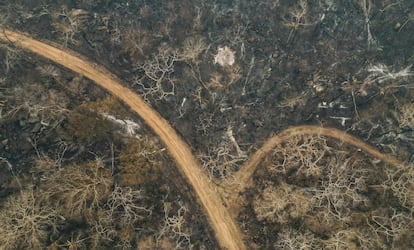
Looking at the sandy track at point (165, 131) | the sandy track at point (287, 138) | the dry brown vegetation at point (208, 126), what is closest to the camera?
the dry brown vegetation at point (208, 126)

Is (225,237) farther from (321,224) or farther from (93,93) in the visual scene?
(93,93)

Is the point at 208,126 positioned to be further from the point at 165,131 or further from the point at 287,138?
the point at 287,138

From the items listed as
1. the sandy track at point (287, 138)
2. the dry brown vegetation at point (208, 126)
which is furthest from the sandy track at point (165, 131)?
the sandy track at point (287, 138)

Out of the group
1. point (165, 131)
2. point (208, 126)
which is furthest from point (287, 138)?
point (165, 131)

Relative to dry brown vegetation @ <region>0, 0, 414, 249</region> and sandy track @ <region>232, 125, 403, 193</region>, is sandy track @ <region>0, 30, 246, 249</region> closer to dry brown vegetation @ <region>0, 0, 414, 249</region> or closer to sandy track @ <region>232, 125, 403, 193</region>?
dry brown vegetation @ <region>0, 0, 414, 249</region>

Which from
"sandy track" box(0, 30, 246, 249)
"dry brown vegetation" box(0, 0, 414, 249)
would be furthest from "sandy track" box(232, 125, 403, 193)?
"sandy track" box(0, 30, 246, 249)

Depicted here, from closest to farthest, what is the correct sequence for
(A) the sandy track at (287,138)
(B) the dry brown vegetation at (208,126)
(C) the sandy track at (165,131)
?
(B) the dry brown vegetation at (208,126), (C) the sandy track at (165,131), (A) the sandy track at (287,138)

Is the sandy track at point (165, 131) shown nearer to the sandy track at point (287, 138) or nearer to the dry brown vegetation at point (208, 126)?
the dry brown vegetation at point (208, 126)
